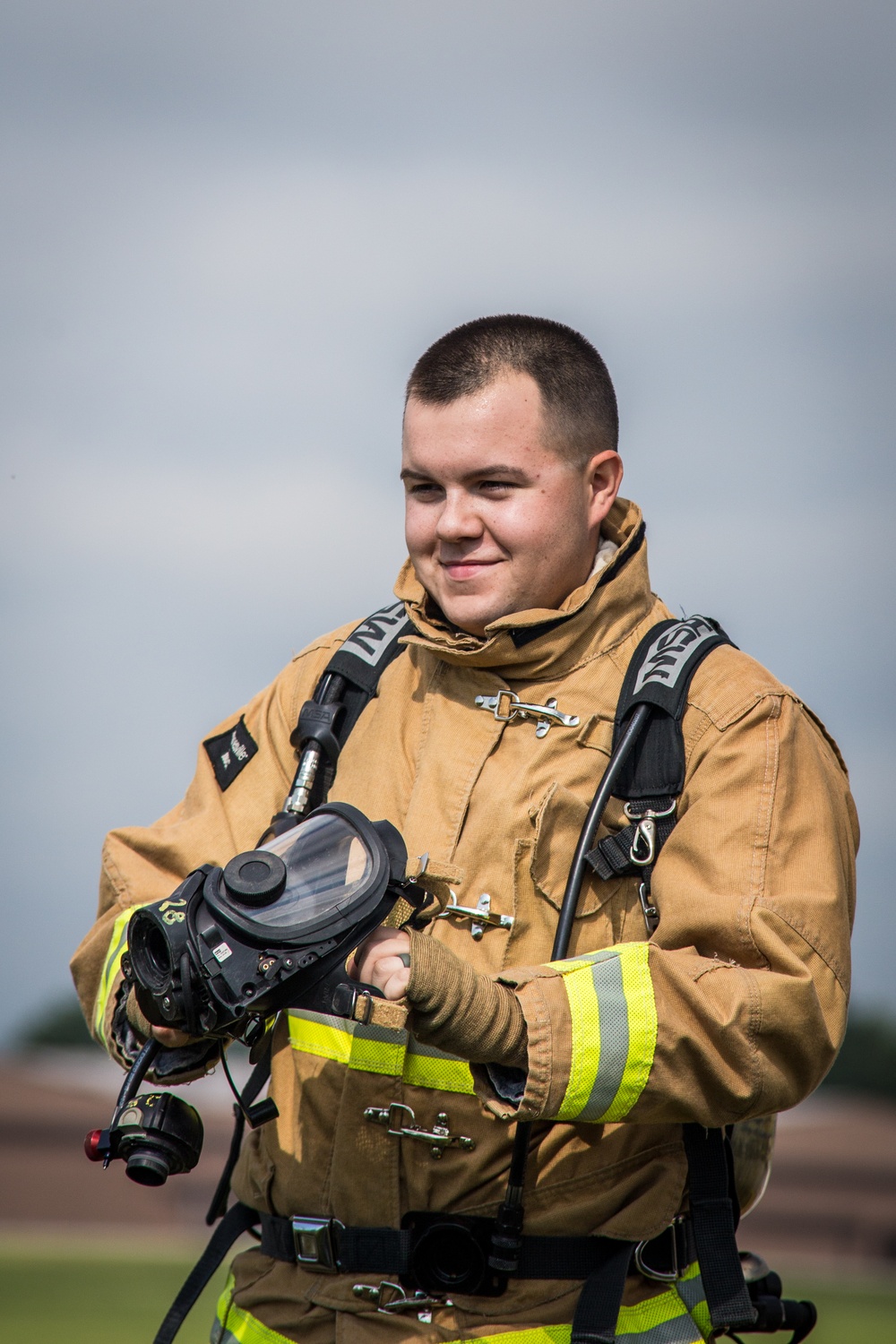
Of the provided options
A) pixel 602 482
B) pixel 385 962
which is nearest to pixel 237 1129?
pixel 385 962

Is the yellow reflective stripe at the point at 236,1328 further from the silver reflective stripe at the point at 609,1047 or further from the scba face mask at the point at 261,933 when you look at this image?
the silver reflective stripe at the point at 609,1047

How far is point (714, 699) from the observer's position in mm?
3045

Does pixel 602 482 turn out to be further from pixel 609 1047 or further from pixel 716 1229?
pixel 716 1229

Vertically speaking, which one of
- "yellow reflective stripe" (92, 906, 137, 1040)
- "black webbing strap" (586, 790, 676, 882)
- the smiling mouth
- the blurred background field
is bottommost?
the blurred background field

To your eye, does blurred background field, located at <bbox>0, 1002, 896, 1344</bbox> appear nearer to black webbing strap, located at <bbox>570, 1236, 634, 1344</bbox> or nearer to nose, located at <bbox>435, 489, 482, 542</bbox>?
black webbing strap, located at <bbox>570, 1236, 634, 1344</bbox>

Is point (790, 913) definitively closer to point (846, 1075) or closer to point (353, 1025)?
point (353, 1025)

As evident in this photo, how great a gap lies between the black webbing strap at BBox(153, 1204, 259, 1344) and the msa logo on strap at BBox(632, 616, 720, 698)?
1.57 metres

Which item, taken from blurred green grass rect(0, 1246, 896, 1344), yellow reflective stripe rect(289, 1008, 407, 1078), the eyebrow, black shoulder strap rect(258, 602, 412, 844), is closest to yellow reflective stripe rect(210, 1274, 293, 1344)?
yellow reflective stripe rect(289, 1008, 407, 1078)

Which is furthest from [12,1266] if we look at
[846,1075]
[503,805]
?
[846,1075]

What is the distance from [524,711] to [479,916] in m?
0.50

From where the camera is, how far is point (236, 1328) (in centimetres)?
320

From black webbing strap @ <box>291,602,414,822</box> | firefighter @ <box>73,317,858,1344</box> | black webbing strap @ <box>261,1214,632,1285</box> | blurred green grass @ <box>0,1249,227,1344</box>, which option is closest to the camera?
firefighter @ <box>73,317,858,1344</box>

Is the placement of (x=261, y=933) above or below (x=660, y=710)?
below

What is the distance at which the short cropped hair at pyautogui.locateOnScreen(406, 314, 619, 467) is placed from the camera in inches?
131
